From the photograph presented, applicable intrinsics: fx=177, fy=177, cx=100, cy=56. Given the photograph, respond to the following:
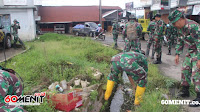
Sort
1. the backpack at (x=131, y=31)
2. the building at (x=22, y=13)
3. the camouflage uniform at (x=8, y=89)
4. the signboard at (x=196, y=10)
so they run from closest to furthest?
the camouflage uniform at (x=8, y=89), the backpack at (x=131, y=31), the signboard at (x=196, y=10), the building at (x=22, y=13)

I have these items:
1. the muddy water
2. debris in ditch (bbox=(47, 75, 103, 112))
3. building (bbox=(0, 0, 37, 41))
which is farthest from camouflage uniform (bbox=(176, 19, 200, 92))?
building (bbox=(0, 0, 37, 41))

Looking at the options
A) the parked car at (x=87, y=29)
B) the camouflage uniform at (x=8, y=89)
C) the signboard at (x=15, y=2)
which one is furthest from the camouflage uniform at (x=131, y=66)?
the parked car at (x=87, y=29)

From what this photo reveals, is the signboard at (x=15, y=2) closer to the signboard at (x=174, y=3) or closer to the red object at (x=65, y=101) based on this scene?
the signboard at (x=174, y=3)

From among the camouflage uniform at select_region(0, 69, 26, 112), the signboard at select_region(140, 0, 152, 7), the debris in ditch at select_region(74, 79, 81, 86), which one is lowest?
the debris in ditch at select_region(74, 79, 81, 86)

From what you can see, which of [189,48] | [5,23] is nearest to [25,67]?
[189,48]

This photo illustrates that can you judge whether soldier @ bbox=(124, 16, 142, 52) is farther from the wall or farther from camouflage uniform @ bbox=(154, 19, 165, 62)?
the wall

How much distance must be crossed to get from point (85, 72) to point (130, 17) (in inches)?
85.9

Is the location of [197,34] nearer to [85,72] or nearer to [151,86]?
[151,86]

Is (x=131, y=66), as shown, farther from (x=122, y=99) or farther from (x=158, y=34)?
(x=158, y=34)

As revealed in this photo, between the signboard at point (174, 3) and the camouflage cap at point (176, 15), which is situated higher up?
the signboard at point (174, 3)

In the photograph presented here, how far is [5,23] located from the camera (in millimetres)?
13523

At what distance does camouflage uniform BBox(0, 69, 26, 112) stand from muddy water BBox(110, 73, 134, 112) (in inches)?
81.3

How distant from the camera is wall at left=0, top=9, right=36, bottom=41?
1339cm

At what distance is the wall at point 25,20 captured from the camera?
13391 mm
